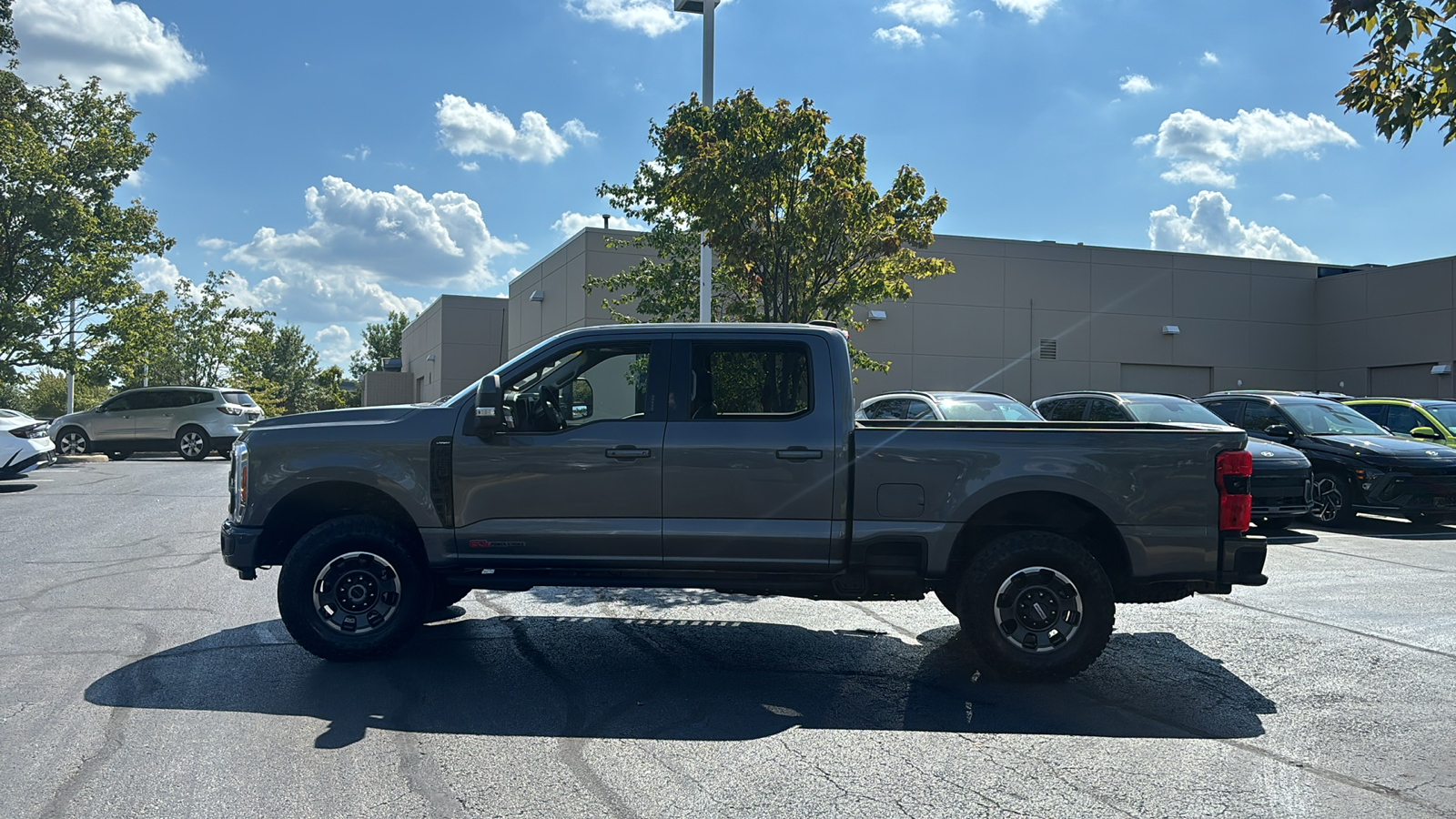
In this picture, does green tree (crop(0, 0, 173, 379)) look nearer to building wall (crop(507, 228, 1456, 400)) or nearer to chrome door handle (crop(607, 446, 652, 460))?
building wall (crop(507, 228, 1456, 400))

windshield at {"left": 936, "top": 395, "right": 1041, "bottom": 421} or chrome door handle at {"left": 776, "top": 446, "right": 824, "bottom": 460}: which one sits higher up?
windshield at {"left": 936, "top": 395, "right": 1041, "bottom": 421}

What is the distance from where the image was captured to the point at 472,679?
19.5ft

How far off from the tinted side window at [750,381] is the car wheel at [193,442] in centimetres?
2149

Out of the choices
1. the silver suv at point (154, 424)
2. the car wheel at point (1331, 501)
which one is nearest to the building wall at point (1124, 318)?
the silver suv at point (154, 424)

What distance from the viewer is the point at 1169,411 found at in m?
13.6

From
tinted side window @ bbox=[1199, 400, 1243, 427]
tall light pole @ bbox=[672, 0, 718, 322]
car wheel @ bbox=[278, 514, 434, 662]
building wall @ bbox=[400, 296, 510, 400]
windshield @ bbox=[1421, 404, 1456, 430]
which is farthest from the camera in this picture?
building wall @ bbox=[400, 296, 510, 400]

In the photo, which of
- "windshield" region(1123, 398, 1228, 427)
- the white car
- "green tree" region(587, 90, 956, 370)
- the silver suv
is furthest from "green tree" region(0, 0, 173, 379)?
"windshield" region(1123, 398, 1228, 427)

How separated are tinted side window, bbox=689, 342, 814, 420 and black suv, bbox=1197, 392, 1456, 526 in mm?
9835

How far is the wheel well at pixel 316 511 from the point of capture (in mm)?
6375

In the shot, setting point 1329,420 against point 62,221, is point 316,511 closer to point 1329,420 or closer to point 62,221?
point 1329,420

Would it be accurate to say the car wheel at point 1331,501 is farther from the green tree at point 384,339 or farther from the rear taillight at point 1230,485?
the green tree at point 384,339

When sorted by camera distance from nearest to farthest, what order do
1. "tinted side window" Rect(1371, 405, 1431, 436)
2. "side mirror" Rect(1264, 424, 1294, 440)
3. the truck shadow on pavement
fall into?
the truck shadow on pavement, "side mirror" Rect(1264, 424, 1294, 440), "tinted side window" Rect(1371, 405, 1431, 436)

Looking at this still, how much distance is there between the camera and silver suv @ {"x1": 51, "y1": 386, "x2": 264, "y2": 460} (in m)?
24.0

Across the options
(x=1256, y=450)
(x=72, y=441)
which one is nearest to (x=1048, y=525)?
(x=1256, y=450)
